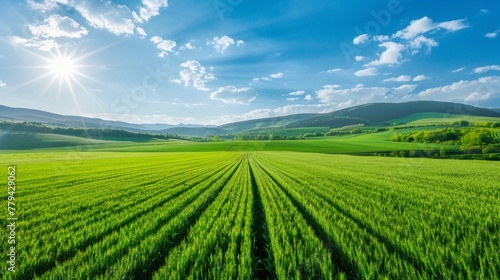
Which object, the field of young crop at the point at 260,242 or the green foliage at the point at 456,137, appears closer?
the field of young crop at the point at 260,242

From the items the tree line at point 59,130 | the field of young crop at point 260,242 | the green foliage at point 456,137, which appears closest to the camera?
the field of young crop at point 260,242

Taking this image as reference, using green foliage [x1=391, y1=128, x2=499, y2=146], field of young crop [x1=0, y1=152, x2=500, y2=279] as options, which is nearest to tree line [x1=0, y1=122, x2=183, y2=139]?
green foliage [x1=391, y1=128, x2=499, y2=146]

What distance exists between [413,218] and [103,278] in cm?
830

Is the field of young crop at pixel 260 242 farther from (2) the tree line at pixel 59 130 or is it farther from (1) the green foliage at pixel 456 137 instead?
(2) the tree line at pixel 59 130

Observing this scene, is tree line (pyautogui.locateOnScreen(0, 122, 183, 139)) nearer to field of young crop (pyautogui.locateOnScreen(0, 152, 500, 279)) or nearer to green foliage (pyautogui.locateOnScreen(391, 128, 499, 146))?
green foliage (pyautogui.locateOnScreen(391, 128, 499, 146))

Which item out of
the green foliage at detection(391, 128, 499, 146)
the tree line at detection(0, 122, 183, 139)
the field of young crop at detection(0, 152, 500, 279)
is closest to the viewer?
the field of young crop at detection(0, 152, 500, 279)

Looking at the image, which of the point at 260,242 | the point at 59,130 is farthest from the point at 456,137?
the point at 59,130

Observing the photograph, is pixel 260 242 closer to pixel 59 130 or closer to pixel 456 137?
pixel 456 137

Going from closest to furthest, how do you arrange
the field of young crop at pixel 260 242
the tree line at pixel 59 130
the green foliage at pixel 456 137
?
the field of young crop at pixel 260 242 < the green foliage at pixel 456 137 < the tree line at pixel 59 130

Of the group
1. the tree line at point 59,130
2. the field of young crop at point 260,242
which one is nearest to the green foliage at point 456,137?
the field of young crop at point 260,242

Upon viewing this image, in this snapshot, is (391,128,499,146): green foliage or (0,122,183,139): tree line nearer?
(391,128,499,146): green foliage

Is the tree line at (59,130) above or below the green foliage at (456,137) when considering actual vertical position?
above

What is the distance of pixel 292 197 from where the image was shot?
1202 cm

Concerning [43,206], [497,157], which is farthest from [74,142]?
[497,157]
